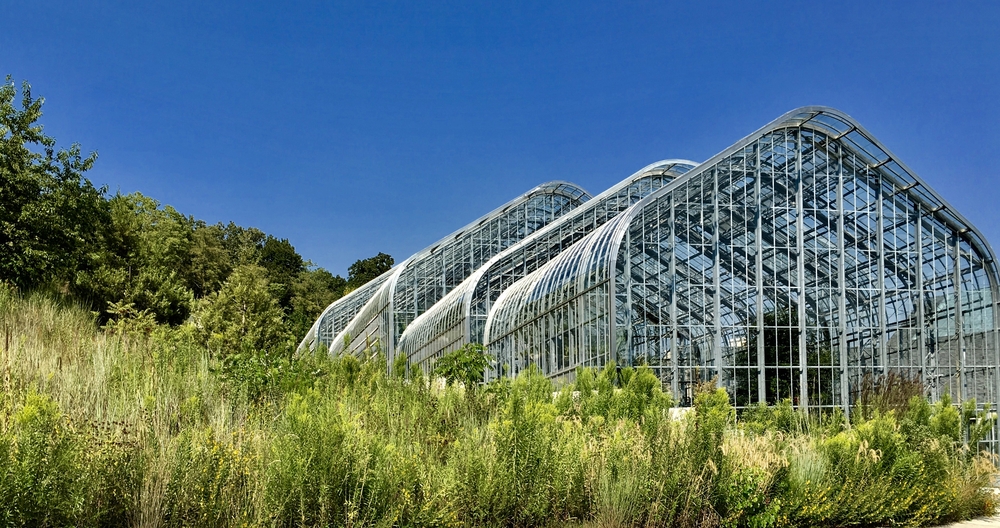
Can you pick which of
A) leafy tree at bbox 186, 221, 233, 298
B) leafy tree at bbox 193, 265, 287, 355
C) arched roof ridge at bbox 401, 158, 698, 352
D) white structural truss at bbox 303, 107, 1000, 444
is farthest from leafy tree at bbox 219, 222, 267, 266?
white structural truss at bbox 303, 107, 1000, 444

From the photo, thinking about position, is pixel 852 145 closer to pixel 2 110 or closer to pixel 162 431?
pixel 162 431

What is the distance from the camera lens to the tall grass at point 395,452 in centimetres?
650

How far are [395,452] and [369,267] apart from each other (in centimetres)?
7346

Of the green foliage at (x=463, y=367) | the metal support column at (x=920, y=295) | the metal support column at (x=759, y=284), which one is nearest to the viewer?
the green foliage at (x=463, y=367)

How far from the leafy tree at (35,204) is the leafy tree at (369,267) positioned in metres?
53.1

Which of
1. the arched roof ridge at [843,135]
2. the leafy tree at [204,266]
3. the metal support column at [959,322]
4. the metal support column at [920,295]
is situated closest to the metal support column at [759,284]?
the arched roof ridge at [843,135]

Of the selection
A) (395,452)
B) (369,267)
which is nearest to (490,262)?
(395,452)

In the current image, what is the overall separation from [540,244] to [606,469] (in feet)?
78.0

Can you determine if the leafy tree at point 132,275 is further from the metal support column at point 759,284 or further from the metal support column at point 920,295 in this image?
the metal support column at point 920,295

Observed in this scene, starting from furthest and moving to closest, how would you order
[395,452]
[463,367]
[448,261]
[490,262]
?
[448,261] < [490,262] < [463,367] < [395,452]

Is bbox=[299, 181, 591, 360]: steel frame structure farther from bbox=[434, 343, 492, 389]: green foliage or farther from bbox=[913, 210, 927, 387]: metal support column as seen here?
bbox=[434, 343, 492, 389]: green foliage

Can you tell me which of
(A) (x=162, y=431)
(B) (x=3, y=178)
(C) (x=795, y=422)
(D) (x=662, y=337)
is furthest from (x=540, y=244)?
(A) (x=162, y=431)

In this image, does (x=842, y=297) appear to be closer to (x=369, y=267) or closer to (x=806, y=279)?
(x=806, y=279)

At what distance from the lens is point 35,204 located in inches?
859
